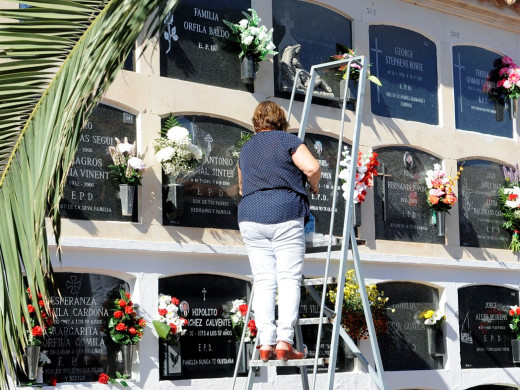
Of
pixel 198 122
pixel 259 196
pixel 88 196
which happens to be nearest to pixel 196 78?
pixel 198 122

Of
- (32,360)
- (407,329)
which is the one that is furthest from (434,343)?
(32,360)

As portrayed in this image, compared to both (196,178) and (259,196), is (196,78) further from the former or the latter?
(259,196)

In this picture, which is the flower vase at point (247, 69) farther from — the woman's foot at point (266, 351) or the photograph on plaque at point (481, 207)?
the woman's foot at point (266, 351)

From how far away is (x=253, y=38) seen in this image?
9.49 m

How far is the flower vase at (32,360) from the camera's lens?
7617 mm

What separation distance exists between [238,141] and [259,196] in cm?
351

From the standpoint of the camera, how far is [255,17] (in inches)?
377

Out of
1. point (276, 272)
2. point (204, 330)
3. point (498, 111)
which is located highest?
point (498, 111)

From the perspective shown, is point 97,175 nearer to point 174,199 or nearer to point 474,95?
point 174,199

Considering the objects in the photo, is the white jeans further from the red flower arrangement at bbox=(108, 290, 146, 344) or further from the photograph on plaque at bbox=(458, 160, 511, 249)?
the photograph on plaque at bbox=(458, 160, 511, 249)

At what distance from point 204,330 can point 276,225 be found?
10.6 ft

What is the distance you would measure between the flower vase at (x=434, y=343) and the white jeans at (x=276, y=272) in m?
5.17

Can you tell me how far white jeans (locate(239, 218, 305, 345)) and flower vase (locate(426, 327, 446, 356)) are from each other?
517 centimetres

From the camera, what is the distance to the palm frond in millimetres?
→ 3680
